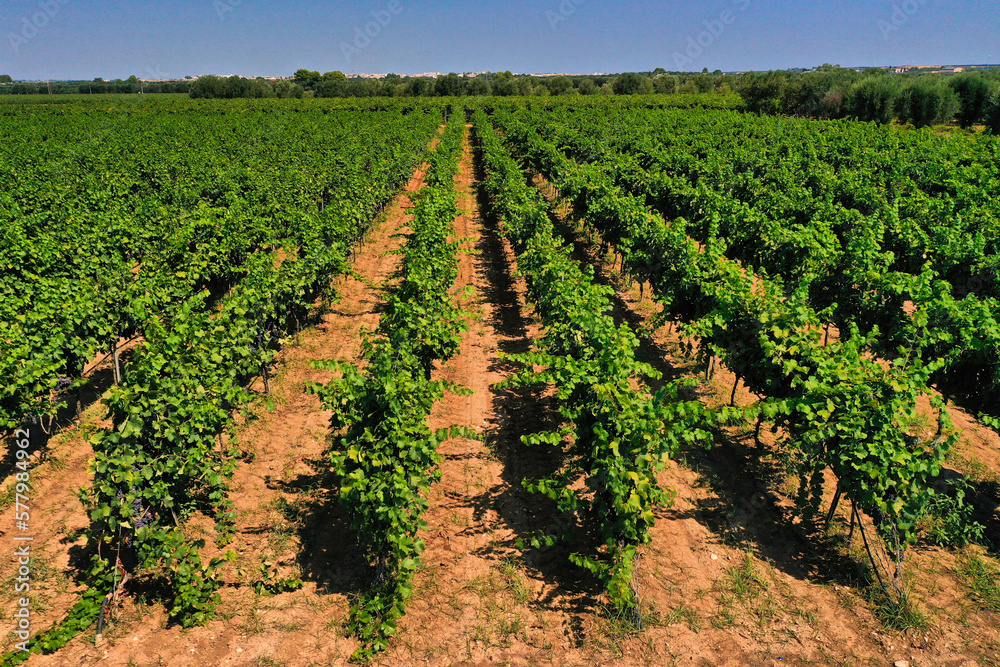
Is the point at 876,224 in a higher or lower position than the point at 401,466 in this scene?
higher

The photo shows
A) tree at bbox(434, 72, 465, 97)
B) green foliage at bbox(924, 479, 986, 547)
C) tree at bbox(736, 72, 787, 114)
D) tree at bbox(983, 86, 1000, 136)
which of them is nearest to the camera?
green foliage at bbox(924, 479, 986, 547)

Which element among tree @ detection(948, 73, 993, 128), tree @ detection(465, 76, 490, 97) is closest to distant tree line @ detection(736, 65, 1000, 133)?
tree @ detection(948, 73, 993, 128)

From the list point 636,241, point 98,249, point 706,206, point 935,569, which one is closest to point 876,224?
point 706,206

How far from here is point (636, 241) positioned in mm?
13398

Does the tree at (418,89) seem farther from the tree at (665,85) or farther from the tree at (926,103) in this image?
the tree at (926,103)

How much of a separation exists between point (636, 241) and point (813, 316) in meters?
5.74

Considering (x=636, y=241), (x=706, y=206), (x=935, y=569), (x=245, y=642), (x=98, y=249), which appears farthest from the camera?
(x=706, y=206)

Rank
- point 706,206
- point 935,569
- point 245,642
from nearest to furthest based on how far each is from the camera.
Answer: point 245,642
point 935,569
point 706,206

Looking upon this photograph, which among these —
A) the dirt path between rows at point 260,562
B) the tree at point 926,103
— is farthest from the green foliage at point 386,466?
the tree at point 926,103

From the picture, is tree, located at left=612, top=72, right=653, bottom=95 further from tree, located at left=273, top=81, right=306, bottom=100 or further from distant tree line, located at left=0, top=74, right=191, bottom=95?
distant tree line, located at left=0, top=74, right=191, bottom=95

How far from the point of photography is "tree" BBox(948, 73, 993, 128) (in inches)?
1893

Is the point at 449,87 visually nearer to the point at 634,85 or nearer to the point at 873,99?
the point at 634,85

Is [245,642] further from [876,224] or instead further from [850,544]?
[876,224]

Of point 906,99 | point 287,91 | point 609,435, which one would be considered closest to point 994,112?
point 906,99
